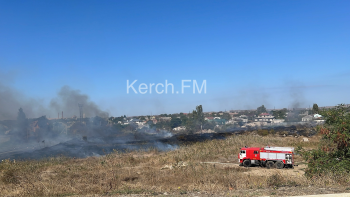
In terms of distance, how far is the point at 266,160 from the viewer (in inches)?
737

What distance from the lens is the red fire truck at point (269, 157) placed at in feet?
59.5

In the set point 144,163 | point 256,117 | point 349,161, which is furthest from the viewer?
point 256,117

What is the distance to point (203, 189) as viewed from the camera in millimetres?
9414

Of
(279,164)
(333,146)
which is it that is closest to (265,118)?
(279,164)

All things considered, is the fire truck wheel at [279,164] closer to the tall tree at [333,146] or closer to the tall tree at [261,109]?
the tall tree at [333,146]

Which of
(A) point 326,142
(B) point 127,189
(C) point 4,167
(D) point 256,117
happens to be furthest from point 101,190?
(D) point 256,117

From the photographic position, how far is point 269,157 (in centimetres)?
1864

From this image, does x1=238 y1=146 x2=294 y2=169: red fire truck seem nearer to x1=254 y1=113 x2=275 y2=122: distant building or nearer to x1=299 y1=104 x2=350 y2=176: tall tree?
x1=299 y1=104 x2=350 y2=176: tall tree

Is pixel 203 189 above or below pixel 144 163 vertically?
above

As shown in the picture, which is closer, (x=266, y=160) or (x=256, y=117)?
(x=266, y=160)

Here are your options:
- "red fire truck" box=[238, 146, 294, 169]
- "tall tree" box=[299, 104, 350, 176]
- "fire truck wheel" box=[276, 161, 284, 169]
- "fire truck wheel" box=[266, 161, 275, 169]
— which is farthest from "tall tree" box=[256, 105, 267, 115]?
"tall tree" box=[299, 104, 350, 176]

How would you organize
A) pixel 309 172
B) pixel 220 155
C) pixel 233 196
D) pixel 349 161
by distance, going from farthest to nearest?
pixel 220 155 → pixel 309 172 → pixel 349 161 → pixel 233 196

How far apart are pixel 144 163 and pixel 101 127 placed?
42.4m

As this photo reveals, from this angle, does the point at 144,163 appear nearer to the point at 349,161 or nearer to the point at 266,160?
the point at 266,160
